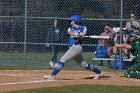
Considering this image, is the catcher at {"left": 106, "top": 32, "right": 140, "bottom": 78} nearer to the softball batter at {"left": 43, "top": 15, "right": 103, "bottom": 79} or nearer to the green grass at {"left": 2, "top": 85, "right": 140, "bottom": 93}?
the softball batter at {"left": 43, "top": 15, "right": 103, "bottom": 79}

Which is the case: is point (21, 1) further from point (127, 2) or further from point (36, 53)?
point (127, 2)

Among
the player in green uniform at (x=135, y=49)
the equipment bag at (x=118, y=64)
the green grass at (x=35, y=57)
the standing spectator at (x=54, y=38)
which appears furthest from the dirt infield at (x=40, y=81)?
the green grass at (x=35, y=57)

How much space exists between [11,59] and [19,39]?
97 centimetres

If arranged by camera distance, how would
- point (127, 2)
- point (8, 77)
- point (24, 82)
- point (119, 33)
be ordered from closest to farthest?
point (24, 82) → point (8, 77) → point (119, 33) → point (127, 2)

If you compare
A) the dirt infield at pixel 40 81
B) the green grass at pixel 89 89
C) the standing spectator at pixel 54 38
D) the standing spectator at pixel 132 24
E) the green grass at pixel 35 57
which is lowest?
the green grass at pixel 35 57

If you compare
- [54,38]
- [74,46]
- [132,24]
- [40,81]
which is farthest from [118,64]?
[40,81]

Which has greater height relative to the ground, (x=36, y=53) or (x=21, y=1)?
(x=21, y=1)

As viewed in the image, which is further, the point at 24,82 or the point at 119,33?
the point at 119,33

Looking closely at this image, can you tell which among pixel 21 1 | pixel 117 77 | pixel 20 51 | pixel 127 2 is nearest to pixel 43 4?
pixel 21 1

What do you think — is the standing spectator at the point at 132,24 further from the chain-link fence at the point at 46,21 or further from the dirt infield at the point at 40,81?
the dirt infield at the point at 40,81

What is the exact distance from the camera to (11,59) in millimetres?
20516

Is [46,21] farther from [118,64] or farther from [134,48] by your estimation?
[134,48]

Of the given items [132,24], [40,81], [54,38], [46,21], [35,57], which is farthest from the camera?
[35,57]

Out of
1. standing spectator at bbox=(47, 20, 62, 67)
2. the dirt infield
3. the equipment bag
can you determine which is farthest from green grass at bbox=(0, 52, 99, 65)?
the dirt infield
